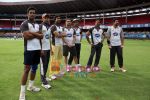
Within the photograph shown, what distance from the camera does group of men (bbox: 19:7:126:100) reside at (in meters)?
7.45

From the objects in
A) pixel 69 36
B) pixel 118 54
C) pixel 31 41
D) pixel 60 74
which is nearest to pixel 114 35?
pixel 118 54

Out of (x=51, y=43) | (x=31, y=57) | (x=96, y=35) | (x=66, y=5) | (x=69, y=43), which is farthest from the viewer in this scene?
(x=66, y=5)

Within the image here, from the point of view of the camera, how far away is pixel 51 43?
10211 mm

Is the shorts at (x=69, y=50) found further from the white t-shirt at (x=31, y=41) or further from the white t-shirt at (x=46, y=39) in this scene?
the white t-shirt at (x=31, y=41)

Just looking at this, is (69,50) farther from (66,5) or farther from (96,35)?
(66,5)

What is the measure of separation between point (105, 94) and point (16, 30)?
3307 inches

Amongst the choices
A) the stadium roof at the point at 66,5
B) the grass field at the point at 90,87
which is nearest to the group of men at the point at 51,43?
the grass field at the point at 90,87

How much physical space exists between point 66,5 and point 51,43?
216 feet

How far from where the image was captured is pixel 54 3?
7512 cm

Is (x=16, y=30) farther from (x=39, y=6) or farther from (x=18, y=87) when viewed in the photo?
(x=18, y=87)

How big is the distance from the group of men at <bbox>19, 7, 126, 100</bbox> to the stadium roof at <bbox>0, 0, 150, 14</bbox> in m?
46.9

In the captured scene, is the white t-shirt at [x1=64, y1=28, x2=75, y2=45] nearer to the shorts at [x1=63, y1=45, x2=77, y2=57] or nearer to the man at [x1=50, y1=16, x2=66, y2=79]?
the shorts at [x1=63, y1=45, x2=77, y2=57]

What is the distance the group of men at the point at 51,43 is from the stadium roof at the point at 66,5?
154 feet

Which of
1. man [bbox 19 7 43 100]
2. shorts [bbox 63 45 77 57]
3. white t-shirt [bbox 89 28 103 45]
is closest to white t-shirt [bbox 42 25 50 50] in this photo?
man [bbox 19 7 43 100]
